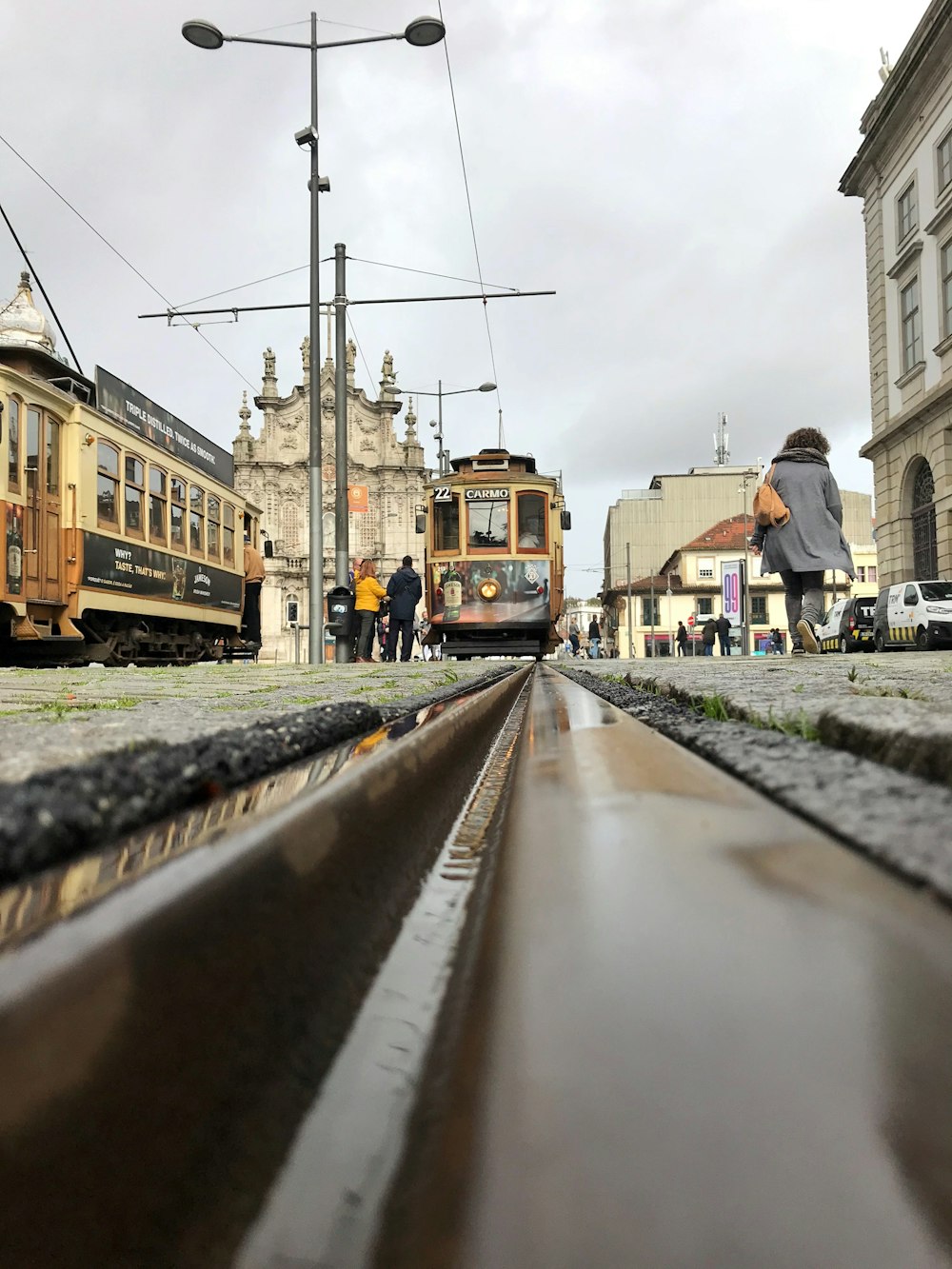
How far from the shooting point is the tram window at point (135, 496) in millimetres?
11812

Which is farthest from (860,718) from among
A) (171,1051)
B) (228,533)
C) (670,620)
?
(670,620)

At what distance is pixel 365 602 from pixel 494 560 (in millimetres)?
2384

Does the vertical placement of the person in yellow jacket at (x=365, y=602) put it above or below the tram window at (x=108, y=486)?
below

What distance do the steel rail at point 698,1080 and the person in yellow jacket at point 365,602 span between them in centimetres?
1390

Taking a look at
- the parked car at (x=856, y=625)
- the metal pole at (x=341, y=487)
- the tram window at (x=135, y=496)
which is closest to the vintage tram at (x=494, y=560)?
the metal pole at (x=341, y=487)

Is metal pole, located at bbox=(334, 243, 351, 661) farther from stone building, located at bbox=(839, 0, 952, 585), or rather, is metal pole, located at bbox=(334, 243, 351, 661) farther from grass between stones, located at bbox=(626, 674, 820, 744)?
stone building, located at bbox=(839, 0, 952, 585)

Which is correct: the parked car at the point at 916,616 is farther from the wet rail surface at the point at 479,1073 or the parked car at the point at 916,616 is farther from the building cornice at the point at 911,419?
the wet rail surface at the point at 479,1073

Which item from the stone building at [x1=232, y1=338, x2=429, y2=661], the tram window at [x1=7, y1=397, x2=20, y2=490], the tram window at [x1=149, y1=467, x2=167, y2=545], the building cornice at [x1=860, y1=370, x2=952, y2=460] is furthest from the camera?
the stone building at [x1=232, y1=338, x2=429, y2=661]

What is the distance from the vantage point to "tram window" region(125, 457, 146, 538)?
11.8 meters

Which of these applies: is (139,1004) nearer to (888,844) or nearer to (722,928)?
(722,928)

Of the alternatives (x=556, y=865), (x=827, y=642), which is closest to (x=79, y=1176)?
(x=556, y=865)

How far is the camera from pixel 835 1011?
1.35 feet

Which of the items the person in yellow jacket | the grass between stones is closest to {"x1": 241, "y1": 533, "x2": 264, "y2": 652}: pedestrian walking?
the person in yellow jacket

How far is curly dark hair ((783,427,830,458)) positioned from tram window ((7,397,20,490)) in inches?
314
